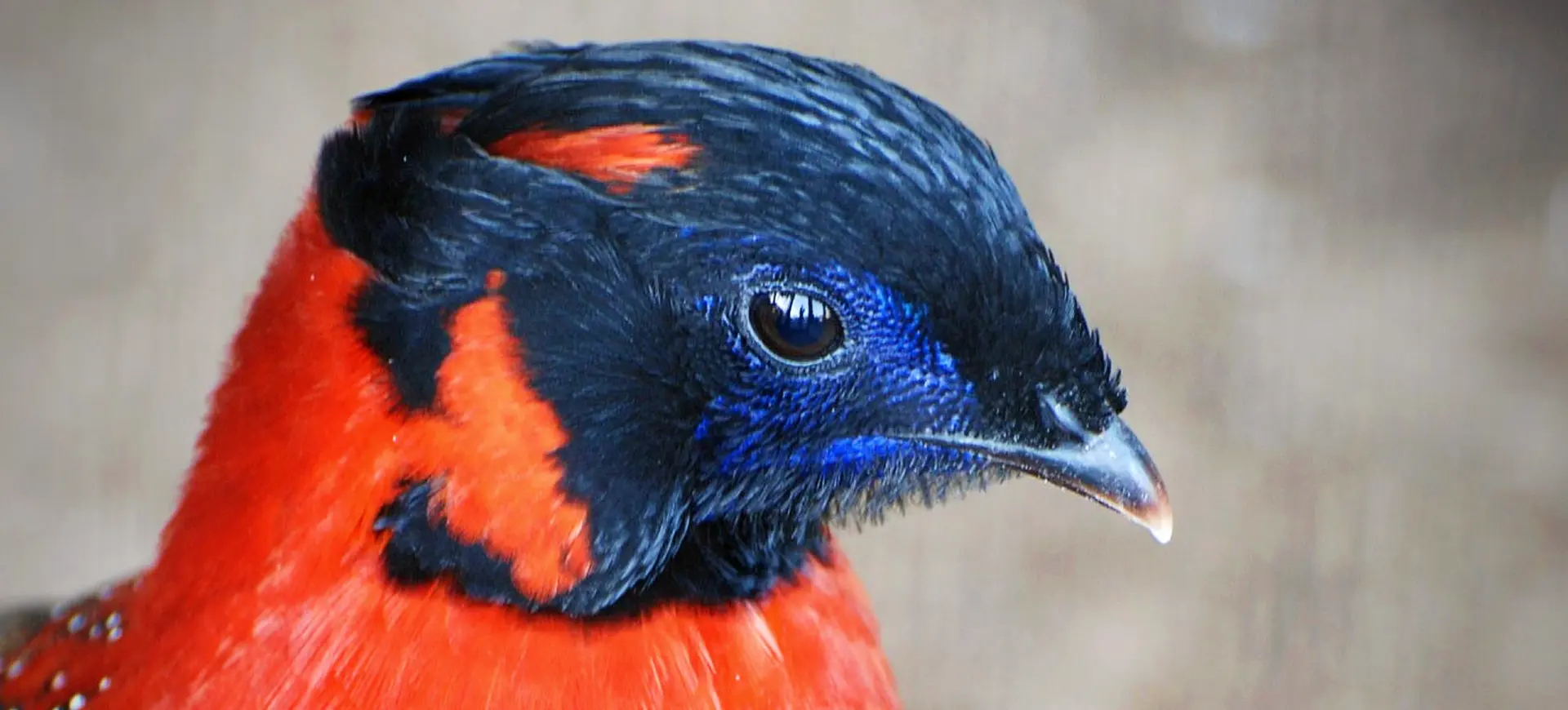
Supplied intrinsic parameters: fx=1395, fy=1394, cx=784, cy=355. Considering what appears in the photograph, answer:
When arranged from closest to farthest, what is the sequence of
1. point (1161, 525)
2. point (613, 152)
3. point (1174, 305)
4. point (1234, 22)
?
point (613, 152), point (1161, 525), point (1234, 22), point (1174, 305)

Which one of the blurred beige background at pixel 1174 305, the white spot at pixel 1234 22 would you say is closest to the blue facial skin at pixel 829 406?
the blurred beige background at pixel 1174 305

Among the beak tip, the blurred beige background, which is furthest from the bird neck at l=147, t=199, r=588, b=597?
the blurred beige background

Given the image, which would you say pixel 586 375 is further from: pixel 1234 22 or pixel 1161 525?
pixel 1234 22

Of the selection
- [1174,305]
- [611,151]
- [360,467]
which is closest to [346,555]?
[360,467]

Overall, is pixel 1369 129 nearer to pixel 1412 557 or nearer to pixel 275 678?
pixel 1412 557

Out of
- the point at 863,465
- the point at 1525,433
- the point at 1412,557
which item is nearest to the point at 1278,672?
the point at 1412,557

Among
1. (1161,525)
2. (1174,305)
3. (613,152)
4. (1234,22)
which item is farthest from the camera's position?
(1174,305)

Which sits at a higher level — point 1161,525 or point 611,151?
point 611,151

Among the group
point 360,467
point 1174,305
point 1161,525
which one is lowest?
point 1174,305
